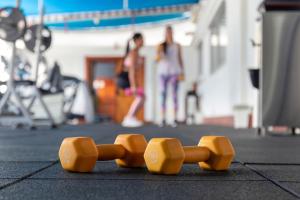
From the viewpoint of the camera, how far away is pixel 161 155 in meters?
1.16

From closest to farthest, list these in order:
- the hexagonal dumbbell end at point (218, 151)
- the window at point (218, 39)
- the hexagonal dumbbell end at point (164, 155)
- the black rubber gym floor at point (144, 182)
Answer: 1. the black rubber gym floor at point (144, 182)
2. the hexagonal dumbbell end at point (164, 155)
3. the hexagonal dumbbell end at point (218, 151)
4. the window at point (218, 39)

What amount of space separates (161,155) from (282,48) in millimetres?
2399

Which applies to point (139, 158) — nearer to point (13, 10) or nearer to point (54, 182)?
point (54, 182)

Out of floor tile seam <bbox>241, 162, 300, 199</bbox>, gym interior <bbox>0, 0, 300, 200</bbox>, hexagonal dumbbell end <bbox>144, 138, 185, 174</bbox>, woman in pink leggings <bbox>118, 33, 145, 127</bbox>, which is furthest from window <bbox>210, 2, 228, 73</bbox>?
hexagonal dumbbell end <bbox>144, 138, 185, 174</bbox>

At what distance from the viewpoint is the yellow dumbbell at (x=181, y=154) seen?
1159 mm

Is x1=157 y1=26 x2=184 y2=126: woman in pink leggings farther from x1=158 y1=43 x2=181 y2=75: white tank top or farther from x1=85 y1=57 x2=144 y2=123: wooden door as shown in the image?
x1=85 y1=57 x2=144 y2=123: wooden door

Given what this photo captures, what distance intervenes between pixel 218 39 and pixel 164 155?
7321 mm

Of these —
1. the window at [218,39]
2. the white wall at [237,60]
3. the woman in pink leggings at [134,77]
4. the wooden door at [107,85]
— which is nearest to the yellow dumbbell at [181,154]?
the white wall at [237,60]

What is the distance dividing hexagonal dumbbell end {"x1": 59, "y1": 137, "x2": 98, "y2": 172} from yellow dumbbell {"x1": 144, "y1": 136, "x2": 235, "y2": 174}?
137mm

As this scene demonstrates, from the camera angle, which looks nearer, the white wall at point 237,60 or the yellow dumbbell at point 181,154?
the yellow dumbbell at point 181,154

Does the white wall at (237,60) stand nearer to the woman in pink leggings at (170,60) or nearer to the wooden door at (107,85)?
the woman in pink leggings at (170,60)

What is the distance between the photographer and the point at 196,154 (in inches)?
49.3

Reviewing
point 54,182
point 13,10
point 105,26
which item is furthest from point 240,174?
point 105,26

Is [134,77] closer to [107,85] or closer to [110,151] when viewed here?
[110,151]
